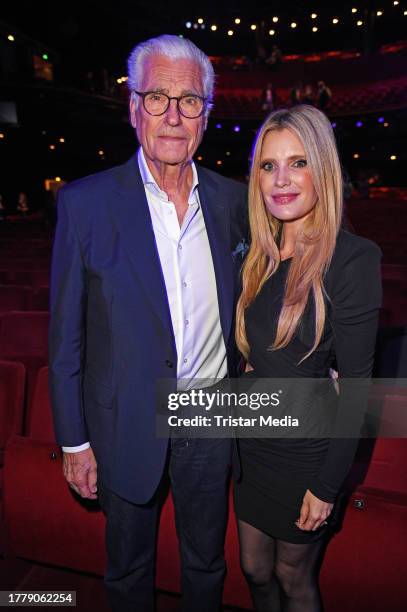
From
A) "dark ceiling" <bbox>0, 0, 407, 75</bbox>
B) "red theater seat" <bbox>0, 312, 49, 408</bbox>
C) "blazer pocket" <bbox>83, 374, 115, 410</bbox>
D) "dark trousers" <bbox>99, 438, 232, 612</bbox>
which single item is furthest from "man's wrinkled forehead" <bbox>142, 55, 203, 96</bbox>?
"dark ceiling" <bbox>0, 0, 407, 75</bbox>

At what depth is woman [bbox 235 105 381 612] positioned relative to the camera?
1.18 metres

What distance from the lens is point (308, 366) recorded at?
128cm

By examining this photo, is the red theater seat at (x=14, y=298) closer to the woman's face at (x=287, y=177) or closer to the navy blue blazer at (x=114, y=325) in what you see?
the navy blue blazer at (x=114, y=325)

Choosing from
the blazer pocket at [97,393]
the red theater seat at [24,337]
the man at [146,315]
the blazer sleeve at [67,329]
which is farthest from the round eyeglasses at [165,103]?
the red theater seat at [24,337]

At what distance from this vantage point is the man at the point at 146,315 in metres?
1.29

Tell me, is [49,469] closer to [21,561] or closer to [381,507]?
[21,561]

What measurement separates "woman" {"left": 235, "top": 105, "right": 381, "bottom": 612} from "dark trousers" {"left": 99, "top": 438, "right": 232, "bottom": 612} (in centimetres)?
10

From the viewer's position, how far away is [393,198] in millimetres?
16156

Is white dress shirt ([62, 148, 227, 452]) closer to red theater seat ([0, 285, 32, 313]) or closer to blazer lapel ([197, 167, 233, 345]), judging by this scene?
blazer lapel ([197, 167, 233, 345])

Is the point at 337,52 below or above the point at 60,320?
above

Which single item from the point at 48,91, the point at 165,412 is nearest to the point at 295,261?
the point at 165,412

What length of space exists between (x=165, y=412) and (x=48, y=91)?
1353 cm

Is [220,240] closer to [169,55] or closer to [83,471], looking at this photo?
[169,55]

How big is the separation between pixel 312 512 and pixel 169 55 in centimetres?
126
